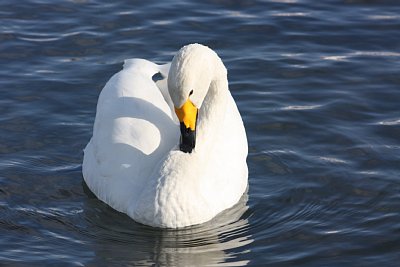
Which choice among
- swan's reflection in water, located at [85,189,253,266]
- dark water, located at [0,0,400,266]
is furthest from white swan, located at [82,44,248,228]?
dark water, located at [0,0,400,266]

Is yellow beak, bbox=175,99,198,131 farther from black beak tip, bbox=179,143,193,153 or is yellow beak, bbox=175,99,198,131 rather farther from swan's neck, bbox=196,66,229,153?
swan's neck, bbox=196,66,229,153

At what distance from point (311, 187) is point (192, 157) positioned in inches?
60.1

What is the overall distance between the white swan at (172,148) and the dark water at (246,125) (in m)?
0.22

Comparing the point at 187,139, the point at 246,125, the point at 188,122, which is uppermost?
the point at 188,122

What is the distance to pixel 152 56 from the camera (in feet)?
48.3

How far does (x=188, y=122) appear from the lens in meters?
10.0

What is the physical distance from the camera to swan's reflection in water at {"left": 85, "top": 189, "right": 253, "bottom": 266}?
393 inches

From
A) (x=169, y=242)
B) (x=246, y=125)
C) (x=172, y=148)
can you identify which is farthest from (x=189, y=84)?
(x=246, y=125)

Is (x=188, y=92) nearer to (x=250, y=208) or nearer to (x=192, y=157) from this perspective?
(x=192, y=157)

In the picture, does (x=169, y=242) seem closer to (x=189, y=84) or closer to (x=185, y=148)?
(x=185, y=148)

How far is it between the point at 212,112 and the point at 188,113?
1097 millimetres

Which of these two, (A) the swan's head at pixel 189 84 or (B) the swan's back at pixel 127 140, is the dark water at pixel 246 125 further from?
(A) the swan's head at pixel 189 84

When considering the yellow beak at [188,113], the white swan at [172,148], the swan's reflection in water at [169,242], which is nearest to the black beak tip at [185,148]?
the white swan at [172,148]

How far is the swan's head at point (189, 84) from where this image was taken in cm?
986
